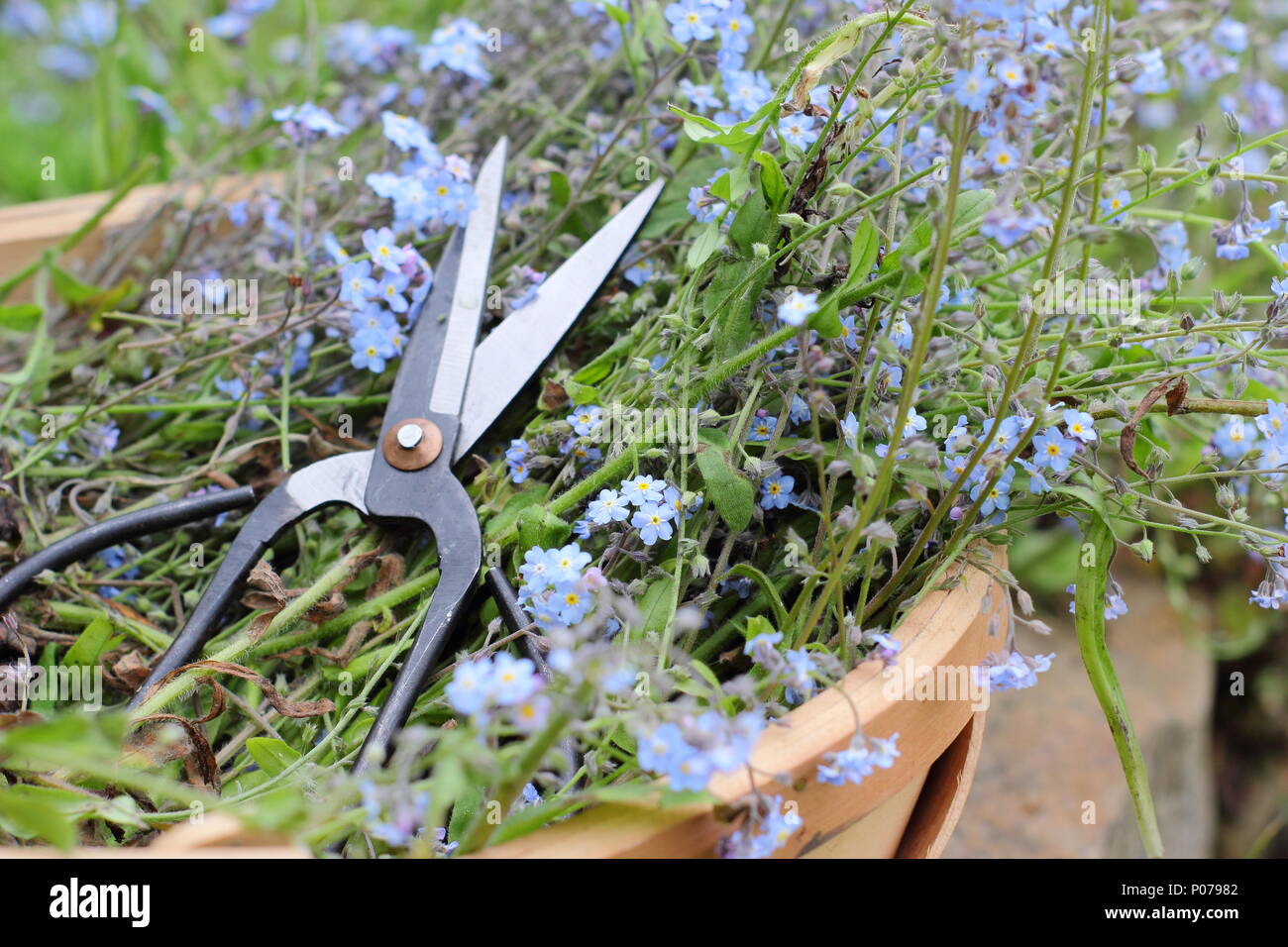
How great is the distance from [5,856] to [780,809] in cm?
37

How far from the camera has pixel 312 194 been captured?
0.95 metres

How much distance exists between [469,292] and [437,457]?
5.3 inches

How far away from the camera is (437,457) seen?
0.71 m

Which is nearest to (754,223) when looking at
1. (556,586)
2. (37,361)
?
(556,586)

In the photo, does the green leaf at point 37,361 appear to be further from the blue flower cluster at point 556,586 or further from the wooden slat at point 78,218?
the blue flower cluster at point 556,586

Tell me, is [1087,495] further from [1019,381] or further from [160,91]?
[160,91]

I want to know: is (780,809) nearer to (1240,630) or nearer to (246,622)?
(246,622)

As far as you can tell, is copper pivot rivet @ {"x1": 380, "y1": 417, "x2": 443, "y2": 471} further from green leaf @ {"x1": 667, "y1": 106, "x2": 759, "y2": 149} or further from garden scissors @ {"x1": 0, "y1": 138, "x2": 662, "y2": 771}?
green leaf @ {"x1": 667, "y1": 106, "x2": 759, "y2": 149}

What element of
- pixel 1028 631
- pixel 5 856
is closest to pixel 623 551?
pixel 5 856

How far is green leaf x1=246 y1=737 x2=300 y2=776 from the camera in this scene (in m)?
0.59

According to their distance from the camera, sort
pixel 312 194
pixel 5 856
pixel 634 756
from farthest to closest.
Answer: pixel 312 194, pixel 634 756, pixel 5 856

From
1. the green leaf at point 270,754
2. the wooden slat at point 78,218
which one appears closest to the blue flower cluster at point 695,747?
the green leaf at point 270,754

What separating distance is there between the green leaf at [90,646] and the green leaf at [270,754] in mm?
173

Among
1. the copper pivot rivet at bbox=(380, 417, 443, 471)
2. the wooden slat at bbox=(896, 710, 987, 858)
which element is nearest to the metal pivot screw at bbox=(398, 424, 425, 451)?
the copper pivot rivet at bbox=(380, 417, 443, 471)
